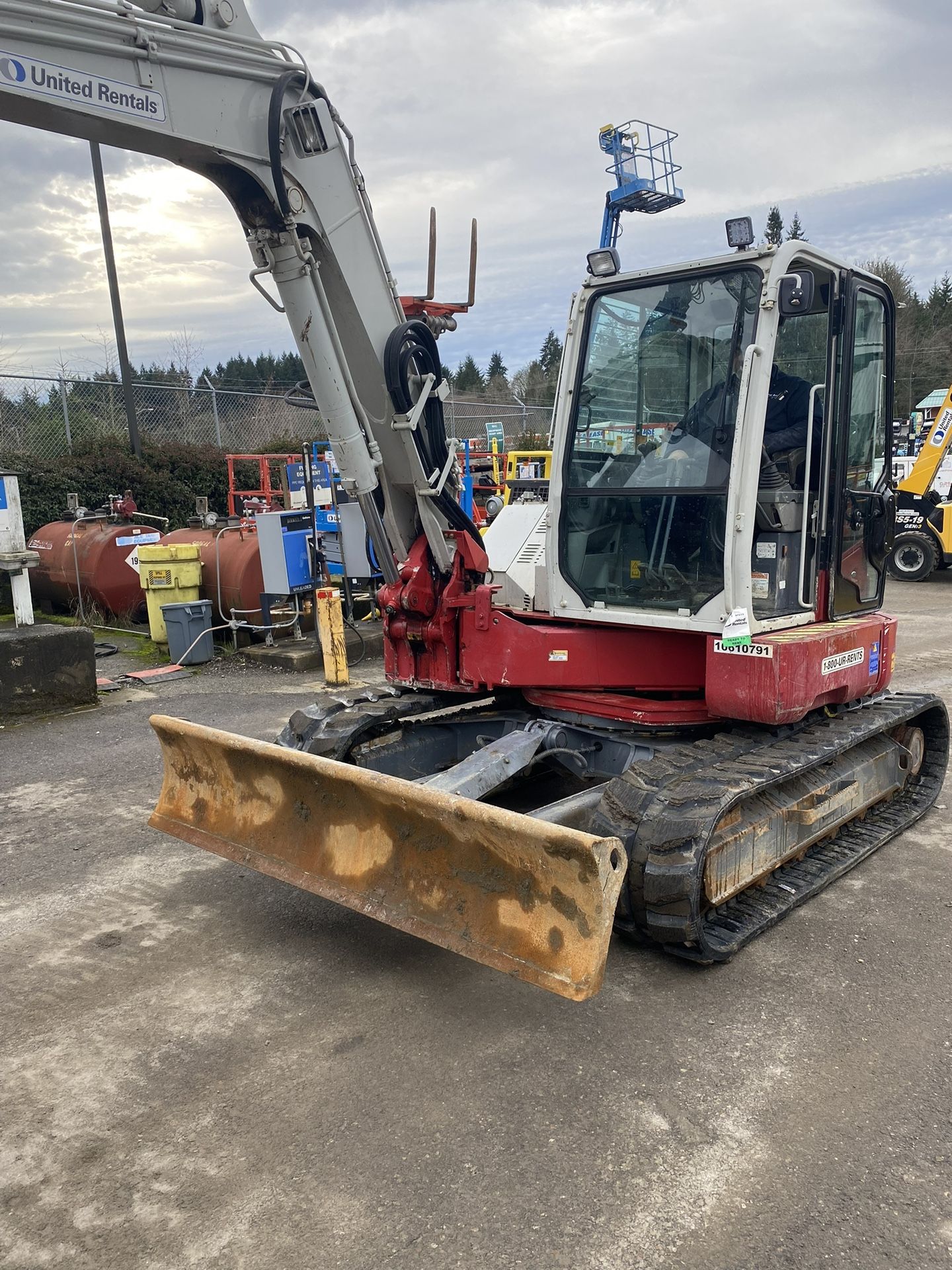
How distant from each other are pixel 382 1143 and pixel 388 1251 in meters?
0.40

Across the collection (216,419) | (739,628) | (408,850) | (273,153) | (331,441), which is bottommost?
(408,850)

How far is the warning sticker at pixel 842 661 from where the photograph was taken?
4.52 meters

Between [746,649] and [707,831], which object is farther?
[746,649]

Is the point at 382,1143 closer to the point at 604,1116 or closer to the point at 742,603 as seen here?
the point at 604,1116

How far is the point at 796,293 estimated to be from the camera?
13.0 ft

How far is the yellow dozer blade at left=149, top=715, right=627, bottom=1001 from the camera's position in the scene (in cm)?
307

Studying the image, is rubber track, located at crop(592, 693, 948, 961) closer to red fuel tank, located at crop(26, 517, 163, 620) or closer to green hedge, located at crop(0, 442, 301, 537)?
red fuel tank, located at crop(26, 517, 163, 620)

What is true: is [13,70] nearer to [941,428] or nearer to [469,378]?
[941,428]

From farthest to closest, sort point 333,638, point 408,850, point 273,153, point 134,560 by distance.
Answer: point 134,560
point 333,638
point 273,153
point 408,850

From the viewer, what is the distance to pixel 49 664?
827cm

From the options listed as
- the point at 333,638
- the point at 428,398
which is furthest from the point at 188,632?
the point at 428,398

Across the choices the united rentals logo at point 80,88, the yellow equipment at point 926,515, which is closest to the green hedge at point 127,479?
the united rentals logo at point 80,88

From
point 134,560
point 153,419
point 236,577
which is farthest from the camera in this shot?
point 153,419

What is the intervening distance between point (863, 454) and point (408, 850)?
322cm
